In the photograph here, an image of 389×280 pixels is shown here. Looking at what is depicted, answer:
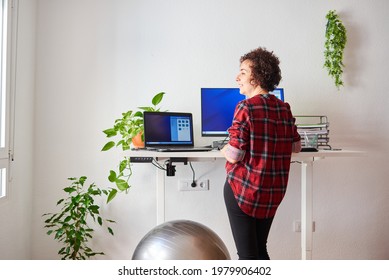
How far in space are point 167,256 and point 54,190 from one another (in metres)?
1.41

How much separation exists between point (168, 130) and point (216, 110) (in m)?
0.35

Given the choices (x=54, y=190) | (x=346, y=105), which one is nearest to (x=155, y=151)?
(x=54, y=190)

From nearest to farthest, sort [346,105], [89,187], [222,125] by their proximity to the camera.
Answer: [222,125]
[89,187]
[346,105]

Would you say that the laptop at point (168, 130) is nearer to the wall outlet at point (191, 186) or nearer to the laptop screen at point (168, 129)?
the laptop screen at point (168, 129)

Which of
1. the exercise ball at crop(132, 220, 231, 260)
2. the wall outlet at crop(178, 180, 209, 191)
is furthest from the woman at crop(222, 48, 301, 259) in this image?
the wall outlet at crop(178, 180, 209, 191)

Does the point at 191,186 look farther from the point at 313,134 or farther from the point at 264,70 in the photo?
the point at 264,70

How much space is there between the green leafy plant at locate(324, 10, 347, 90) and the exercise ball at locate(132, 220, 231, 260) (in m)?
1.65

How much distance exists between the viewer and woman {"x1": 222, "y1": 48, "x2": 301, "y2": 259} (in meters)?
1.41

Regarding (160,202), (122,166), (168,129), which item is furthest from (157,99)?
(160,202)

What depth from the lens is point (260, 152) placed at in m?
1.42

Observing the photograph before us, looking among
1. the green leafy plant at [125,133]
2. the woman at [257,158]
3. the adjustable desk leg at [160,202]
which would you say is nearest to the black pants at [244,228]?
the woman at [257,158]

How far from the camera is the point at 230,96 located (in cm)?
228

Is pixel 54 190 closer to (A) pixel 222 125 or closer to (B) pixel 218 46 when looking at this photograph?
(A) pixel 222 125

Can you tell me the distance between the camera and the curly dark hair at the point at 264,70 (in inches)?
60.4
